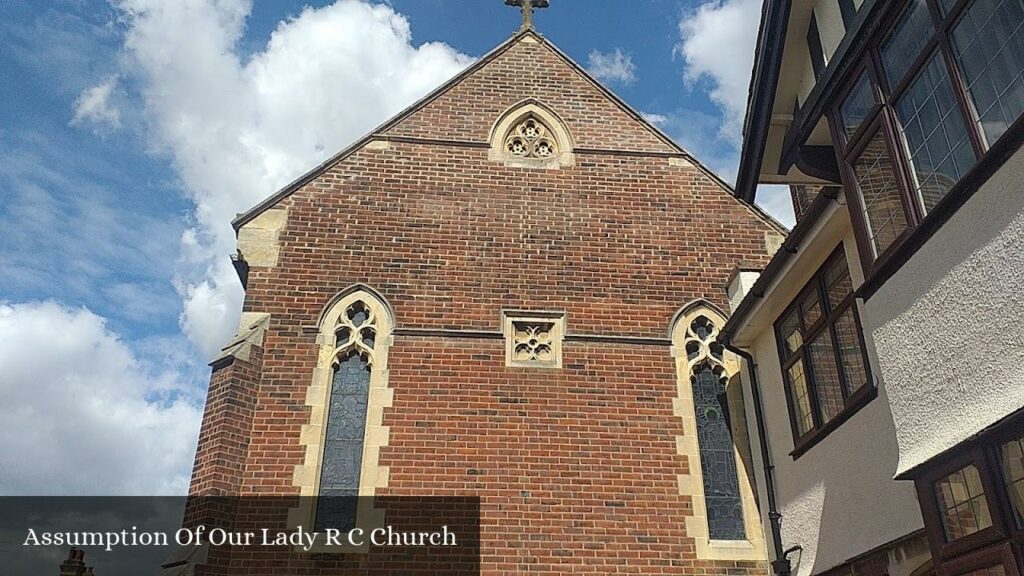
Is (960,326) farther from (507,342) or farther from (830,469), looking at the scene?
(507,342)

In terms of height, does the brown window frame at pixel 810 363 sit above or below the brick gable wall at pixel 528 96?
below

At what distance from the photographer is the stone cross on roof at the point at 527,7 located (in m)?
13.3

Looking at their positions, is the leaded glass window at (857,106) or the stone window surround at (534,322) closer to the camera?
the leaded glass window at (857,106)

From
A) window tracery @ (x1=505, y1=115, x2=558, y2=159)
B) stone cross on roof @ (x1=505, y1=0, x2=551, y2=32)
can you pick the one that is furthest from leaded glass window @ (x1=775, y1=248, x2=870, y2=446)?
stone cross on roof @ (x1=505, y1=0, x2=551, y2=32)

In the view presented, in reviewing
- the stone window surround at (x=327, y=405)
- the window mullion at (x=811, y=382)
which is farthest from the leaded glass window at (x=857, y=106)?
the stone window surround at (x=327, y=405)

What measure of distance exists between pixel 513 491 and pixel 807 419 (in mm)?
3404

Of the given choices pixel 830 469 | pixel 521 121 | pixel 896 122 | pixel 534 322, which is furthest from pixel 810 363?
pixel 521 121

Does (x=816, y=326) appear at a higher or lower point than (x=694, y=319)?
lower

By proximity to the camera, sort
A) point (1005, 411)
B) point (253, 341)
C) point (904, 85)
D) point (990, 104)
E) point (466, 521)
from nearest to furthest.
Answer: point (1005, 411) → point (990, 104) → point (904, 85) → point (466, 521) → point (253, 341)

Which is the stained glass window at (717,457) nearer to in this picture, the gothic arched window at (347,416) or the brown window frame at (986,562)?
the gothic arched window at (347,416)

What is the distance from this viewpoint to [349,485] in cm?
925

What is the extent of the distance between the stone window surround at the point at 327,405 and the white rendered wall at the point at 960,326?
591 centimetres

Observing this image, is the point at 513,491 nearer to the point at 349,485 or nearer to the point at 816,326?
the point at 349,485

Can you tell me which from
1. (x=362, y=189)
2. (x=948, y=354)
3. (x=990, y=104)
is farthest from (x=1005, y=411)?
(x=362, y=189)
